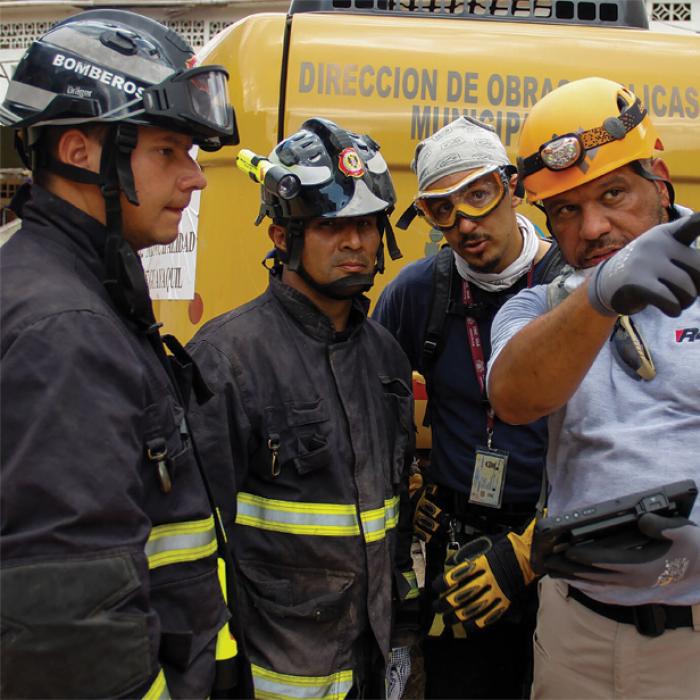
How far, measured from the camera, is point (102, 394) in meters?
1.39

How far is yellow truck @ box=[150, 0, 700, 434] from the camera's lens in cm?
316

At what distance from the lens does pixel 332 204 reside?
248 centimetres

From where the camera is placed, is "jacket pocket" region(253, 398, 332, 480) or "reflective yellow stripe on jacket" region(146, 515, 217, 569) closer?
"reflective yellow stripe on jacket" region(146, 515, 217, 569)

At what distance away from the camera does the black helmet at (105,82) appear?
165cm

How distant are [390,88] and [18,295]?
83.5 inches

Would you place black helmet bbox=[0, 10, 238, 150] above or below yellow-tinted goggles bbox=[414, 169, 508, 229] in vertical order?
above

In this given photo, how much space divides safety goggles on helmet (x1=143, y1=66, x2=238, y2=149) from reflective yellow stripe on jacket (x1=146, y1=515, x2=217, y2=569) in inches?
32.8

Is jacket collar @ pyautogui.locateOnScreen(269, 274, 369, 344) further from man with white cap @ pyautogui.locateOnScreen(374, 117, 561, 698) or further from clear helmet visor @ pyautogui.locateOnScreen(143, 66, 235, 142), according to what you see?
clear helmet visor @ pyautogui.locateOnScreen(143, 66, 235, 142)

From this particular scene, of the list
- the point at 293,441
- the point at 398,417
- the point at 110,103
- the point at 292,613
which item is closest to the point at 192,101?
the point at 110,103

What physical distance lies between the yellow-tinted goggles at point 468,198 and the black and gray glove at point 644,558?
50.2 inches

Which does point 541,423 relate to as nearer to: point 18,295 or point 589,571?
point 589,571

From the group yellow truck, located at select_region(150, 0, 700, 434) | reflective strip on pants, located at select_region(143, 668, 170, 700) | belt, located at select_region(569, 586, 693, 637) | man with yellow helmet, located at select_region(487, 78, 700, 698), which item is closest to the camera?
reflective strip on pants, located at select_region(143, 668, 170, 700)

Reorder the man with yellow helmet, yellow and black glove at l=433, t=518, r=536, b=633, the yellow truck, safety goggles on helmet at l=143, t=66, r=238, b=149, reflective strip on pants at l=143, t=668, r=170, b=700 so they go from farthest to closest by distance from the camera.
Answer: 1. the yellow truck
2. yellow and black glove at l=433, t=518, r=536, b=633
3. the man with yellow helmet
4. safety goggles on helmet at l=143, t=66, r=238, b=149
5. reflective strip on pants at l=143, t=668, r=170, b=700

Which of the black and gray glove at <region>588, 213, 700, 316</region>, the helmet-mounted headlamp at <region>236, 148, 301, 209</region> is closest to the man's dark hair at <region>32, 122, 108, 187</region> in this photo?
the helmet-mounted headlamp at <region>236, 148, 301, 209</region>
